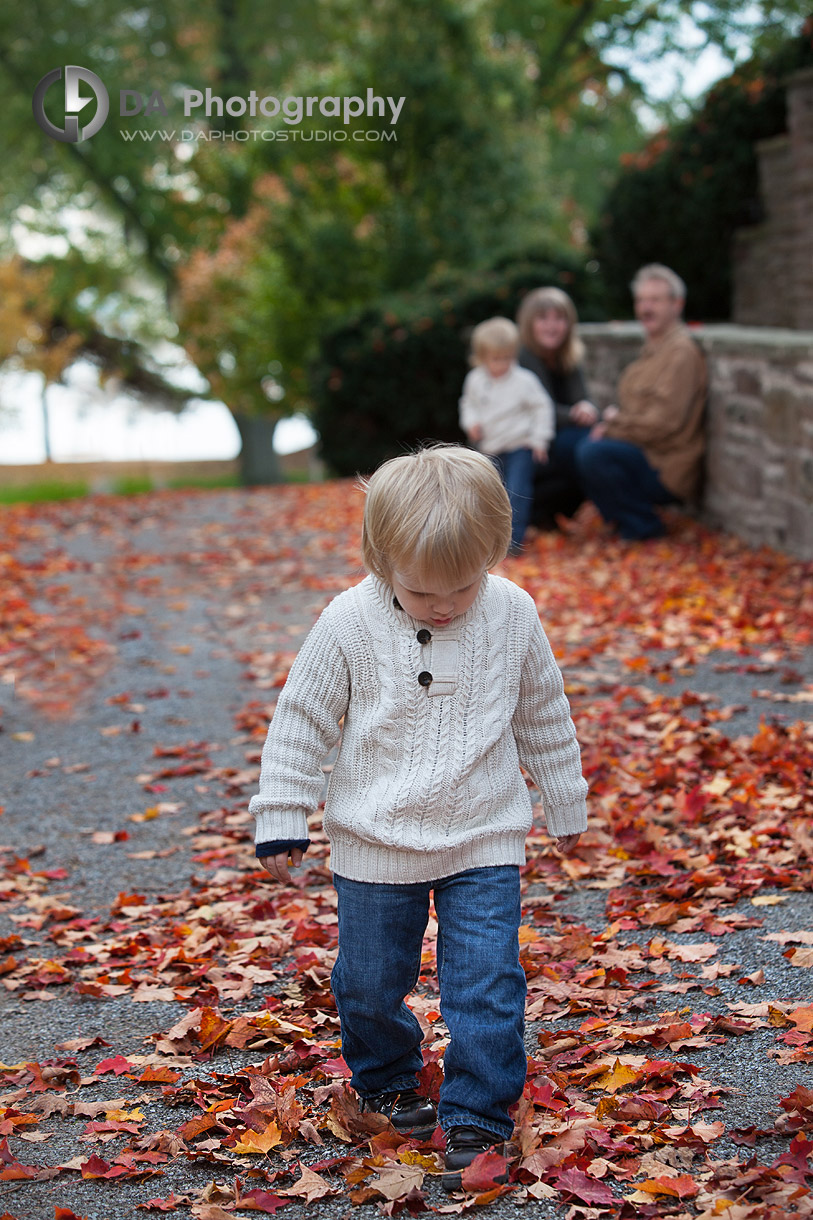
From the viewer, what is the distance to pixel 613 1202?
2379mm

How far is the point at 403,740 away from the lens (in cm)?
255

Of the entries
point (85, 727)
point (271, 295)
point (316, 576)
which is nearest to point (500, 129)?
point (271, 295)

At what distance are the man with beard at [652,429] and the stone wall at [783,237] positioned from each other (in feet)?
5.43

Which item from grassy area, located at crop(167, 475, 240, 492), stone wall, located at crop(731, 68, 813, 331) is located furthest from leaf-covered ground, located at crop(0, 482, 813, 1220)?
grassy area, located at crop(167, 475, 240, 492)

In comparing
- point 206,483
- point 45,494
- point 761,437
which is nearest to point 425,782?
point 761,437

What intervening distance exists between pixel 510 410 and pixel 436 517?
659 centimetres

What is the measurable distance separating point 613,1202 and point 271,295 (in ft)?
50.7

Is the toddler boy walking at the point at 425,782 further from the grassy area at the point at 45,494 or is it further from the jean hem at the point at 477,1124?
the grassy area at the point at 45,494

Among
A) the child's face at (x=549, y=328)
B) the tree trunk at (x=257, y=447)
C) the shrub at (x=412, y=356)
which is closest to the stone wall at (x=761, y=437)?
the child's face at (x=549, y=328)

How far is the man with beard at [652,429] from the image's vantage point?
28.6 ft

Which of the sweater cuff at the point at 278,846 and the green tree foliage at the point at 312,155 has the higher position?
the green tree foliage at the point at 312,155

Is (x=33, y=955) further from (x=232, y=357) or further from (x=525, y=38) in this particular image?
(x=525, y=38)

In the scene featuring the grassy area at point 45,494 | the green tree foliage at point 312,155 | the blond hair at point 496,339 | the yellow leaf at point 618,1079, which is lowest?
the yellow leaf at point 618,1079

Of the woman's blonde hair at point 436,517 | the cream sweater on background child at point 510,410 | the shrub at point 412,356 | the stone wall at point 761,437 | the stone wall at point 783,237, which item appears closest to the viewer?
the woman's blonde hair at point 436,517
